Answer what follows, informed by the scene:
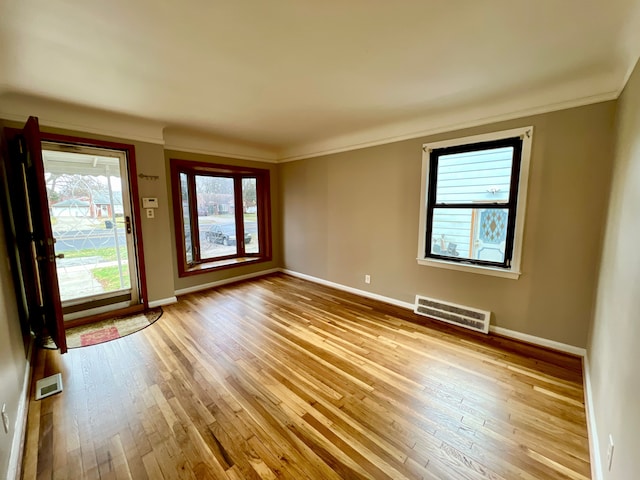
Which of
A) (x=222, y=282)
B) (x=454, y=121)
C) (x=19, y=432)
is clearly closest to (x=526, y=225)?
(x=454, y=121)

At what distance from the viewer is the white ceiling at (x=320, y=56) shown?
142cm

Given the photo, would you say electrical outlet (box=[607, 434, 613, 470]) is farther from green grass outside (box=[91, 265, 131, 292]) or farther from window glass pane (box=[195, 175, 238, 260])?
window glass pane (box=[195, 175, 238, 260])

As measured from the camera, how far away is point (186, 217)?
4336 millimetres

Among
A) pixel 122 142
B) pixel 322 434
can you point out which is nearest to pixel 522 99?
pixel 322 434

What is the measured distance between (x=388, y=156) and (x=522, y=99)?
1463 mm

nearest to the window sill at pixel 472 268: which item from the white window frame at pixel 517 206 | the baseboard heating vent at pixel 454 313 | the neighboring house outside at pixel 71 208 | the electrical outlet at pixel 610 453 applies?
the white window frame at pixel 517 206

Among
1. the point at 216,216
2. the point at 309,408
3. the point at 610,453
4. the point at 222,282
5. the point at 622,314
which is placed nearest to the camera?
the point at 610,453

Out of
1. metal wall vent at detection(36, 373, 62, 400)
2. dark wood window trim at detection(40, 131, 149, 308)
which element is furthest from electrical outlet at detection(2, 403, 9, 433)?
dark wood window trim at detection(40, 131, 149, 308)

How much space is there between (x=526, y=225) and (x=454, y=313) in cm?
120

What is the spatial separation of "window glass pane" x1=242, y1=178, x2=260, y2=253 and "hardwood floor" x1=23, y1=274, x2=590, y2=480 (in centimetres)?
244

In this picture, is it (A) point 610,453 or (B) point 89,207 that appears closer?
(A) point 610,453

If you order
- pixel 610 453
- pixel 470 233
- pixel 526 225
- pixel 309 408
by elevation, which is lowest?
pixel 309 408

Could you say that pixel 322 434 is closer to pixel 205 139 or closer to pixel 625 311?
pixel 625 311

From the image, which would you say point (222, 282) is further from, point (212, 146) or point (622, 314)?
point (622, 314)
